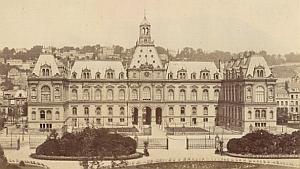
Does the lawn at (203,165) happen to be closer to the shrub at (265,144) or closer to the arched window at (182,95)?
the shrub at (265,144)

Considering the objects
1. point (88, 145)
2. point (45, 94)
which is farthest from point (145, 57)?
point (88, 145)

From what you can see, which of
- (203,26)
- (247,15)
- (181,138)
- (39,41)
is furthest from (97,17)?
(181,138)

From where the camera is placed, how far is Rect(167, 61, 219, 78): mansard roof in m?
12.1

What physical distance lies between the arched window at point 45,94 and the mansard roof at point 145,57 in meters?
Answer: 1.72

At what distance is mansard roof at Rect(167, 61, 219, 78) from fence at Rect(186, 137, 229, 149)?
56.7 inches

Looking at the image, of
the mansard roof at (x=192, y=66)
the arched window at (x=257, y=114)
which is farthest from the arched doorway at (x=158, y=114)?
the arched window at (x=257, y=114)

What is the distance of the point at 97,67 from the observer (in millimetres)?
12492

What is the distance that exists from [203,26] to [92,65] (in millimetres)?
3054

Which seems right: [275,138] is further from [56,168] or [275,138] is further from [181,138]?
[56,168]

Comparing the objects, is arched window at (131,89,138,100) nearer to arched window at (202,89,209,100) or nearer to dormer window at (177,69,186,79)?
dormer window at (177,69,186,79)

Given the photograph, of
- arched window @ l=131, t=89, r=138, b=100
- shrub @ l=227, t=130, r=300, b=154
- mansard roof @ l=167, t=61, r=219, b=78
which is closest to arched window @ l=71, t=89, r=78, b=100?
arched window @ l=131, t=89, r=138, b=100

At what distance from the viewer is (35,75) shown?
11.3 m

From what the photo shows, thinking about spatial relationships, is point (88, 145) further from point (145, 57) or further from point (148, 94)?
point (148, 94)

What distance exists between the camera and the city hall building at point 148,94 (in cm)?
1158
